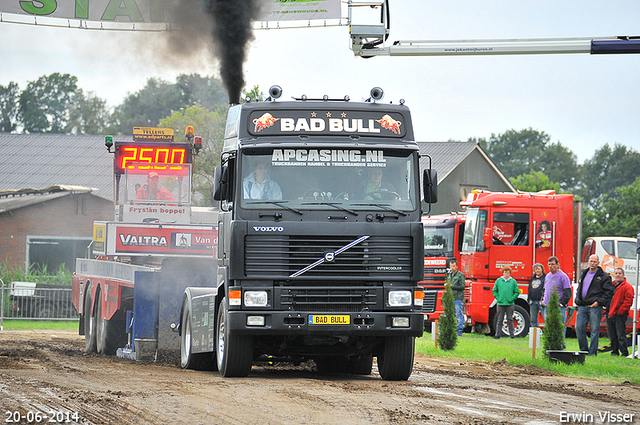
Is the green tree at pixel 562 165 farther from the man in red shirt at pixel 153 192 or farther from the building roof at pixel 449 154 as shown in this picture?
the man in red shirt at pixel 153 192

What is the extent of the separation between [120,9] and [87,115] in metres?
69.5

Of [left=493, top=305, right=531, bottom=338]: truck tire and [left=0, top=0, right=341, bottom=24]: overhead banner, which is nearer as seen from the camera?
[left=0, top=0, right=341, bottom=24]: overhead banner

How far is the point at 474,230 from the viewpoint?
24.2 meters

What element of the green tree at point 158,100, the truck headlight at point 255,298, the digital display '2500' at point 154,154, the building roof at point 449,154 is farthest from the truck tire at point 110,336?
the green tree at point 158,100

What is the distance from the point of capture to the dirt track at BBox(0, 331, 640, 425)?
8.62 m

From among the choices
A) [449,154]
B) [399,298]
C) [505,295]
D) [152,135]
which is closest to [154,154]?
[152,135]

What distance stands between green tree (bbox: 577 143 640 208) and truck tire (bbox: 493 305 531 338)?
79505 millimetres

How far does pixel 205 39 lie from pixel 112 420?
Answer: 446 inches

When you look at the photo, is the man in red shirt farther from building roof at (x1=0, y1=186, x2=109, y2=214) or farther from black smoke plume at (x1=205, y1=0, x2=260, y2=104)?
building roof at (x1=0, y1=186, x2=109, y2=214)

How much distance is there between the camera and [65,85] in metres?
90.9

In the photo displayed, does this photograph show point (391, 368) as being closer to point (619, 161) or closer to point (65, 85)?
point (65, 85)

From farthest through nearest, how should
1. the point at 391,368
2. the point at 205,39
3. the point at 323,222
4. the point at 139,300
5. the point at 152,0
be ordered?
1. the point at 152,0
2. the point at 205,39
3. the point at 139,300
4. the point at 391,368
5. the point at 323,222

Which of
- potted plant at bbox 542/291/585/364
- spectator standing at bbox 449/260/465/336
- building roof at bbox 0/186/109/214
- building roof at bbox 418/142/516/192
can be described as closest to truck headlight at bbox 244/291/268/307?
potted plant at bbox 542/291/585/364

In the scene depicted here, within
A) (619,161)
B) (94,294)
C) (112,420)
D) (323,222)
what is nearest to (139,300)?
(94,294)
